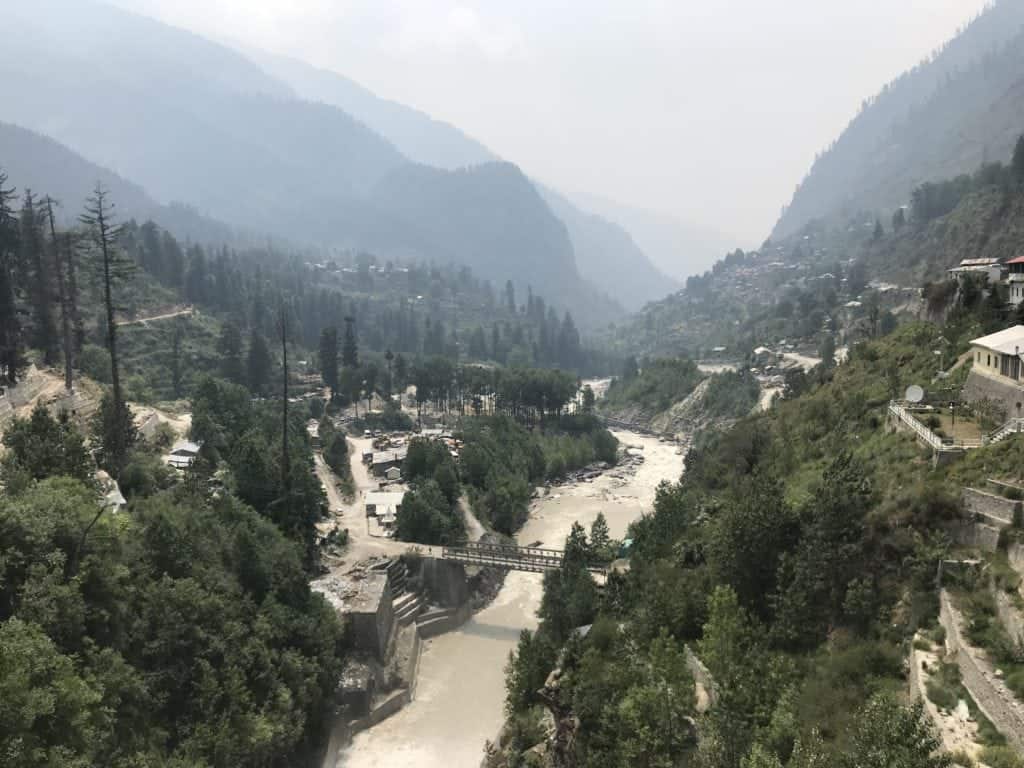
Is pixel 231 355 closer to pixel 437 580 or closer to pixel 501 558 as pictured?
pixel 437 580

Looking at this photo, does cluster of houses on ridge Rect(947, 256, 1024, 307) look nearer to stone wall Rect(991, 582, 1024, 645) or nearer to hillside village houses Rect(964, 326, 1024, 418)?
hillside village houses Rect(964, 326, 1024, 418)

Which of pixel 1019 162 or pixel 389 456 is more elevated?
pixel 1019 162

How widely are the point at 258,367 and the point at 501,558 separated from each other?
149 ft

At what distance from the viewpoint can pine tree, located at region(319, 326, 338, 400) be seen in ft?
253

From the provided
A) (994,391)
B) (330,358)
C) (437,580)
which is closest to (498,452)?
(437,580)

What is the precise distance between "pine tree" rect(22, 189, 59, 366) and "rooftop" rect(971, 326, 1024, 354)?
50.6m

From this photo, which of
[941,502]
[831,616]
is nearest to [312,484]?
→ [831,616]

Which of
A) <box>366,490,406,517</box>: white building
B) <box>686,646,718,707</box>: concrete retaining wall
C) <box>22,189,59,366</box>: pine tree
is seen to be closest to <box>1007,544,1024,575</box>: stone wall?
<box>686,646,718,707</box>: concrete retaining wall

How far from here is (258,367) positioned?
73.2m

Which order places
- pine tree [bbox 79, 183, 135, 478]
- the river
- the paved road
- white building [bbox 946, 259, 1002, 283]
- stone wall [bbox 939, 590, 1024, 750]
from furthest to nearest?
white building [bbox 946, 259, 1002, 283] < the paved road < pine tree [bbox 79, 183, 135, 478] < the river < stone wall [bbox 939, 590, 1024, 750]

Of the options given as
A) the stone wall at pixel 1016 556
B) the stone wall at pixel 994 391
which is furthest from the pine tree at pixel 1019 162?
the stone wall at pixel 1016 556

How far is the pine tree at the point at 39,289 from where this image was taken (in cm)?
4541

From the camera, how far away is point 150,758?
19.6 m

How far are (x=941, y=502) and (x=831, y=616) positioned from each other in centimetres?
417
